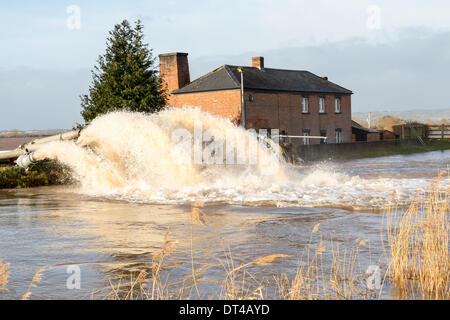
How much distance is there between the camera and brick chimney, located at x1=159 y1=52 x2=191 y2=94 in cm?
5322

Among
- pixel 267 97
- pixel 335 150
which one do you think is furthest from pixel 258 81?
pixel 335 150

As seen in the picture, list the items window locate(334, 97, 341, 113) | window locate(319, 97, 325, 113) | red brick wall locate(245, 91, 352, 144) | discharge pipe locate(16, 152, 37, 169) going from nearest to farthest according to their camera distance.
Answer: discharge pipe locate(16, 152, 37, 169) → red brick wall locate(245, 91, 352, 144) → window locate(319, 97, 325, 113) → window locate(334, 97, 341, 113)

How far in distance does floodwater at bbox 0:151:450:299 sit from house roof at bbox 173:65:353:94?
29763mm

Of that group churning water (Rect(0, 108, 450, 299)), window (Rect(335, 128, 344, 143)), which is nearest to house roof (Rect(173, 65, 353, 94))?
window (Rect(335, 128, 344, 143))

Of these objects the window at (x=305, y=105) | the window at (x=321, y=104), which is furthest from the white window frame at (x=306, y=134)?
the window at (x=321, y=104)

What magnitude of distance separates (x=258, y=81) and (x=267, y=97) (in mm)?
1615

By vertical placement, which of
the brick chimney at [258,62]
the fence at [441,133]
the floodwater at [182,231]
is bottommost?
the floodwater at [182,231]

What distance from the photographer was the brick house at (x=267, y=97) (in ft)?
161

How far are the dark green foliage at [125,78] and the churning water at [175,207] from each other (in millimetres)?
10070

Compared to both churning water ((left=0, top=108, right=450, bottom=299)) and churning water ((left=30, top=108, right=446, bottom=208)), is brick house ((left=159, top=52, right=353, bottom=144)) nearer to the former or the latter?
churning water ((left=30, top=108, right=446, bottom=208))

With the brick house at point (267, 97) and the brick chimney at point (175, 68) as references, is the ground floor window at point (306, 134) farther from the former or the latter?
the brick chimney at point (175, 68)

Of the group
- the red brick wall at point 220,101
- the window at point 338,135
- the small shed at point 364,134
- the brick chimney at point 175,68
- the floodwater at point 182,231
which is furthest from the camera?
the small shed at point 364,134

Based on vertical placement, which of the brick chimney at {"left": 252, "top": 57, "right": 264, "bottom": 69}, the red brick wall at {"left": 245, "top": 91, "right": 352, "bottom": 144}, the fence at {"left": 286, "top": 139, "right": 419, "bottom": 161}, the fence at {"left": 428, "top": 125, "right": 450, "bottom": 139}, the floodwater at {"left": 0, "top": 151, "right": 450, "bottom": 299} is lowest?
the floodwater at {"left": 0, "top": 151, "right": 450, "bottom": 299}
